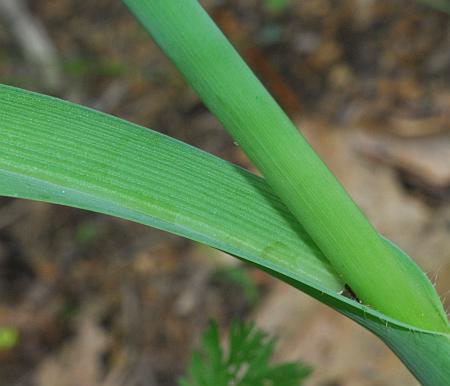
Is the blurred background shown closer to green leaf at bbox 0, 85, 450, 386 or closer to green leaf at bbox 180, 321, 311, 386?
green leaf at bbox 180, 321, 311, 386

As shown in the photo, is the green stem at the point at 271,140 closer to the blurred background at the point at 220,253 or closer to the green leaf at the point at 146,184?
the green leaf at the point at 146,184

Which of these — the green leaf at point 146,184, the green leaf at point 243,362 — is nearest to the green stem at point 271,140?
the green leaf at point 146,184

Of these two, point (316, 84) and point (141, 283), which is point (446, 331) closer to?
point (141, 283)

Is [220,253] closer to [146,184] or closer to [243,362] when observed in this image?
[243,362]

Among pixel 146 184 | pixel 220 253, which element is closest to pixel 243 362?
pixel 146 184

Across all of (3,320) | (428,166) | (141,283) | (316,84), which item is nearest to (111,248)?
(141,283)
